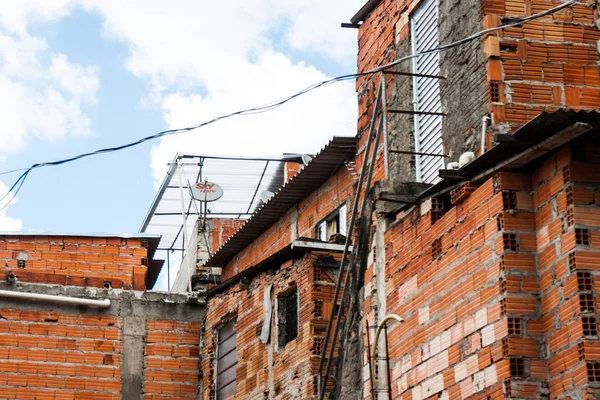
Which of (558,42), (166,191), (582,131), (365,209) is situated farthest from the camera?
(166,191)

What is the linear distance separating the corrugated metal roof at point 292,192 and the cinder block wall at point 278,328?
4.08ft

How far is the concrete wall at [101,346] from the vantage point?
1841 cm

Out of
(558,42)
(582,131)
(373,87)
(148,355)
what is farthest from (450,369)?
(148,355)

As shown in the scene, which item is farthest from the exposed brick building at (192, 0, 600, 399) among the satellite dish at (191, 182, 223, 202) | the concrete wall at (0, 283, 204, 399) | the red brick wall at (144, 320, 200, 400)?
the satellite dish at (191, 182, 223, 202)

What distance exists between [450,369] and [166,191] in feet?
42.6

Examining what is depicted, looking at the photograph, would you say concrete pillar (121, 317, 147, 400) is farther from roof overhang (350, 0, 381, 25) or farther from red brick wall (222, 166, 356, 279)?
roof overhang (350, 0, 381, 25)

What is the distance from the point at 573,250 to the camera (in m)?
9.38

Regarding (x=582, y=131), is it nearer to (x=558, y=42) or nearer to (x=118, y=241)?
(x=558, y=42)

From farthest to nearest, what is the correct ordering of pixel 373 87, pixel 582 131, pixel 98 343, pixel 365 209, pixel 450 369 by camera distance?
pixel 98 343
pixel 373 87
pixel 365 209
pixel 450 369
pixel 582 131

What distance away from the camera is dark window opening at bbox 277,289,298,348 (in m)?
15.7

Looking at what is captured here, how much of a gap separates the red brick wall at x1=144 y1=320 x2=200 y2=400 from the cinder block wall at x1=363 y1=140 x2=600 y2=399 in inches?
329

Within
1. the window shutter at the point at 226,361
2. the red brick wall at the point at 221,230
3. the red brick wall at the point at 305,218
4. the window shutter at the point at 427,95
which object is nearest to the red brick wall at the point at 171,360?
the window shutter at the point at 226,361

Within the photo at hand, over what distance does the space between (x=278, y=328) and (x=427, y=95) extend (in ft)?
15.3

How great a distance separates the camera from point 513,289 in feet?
32.1
